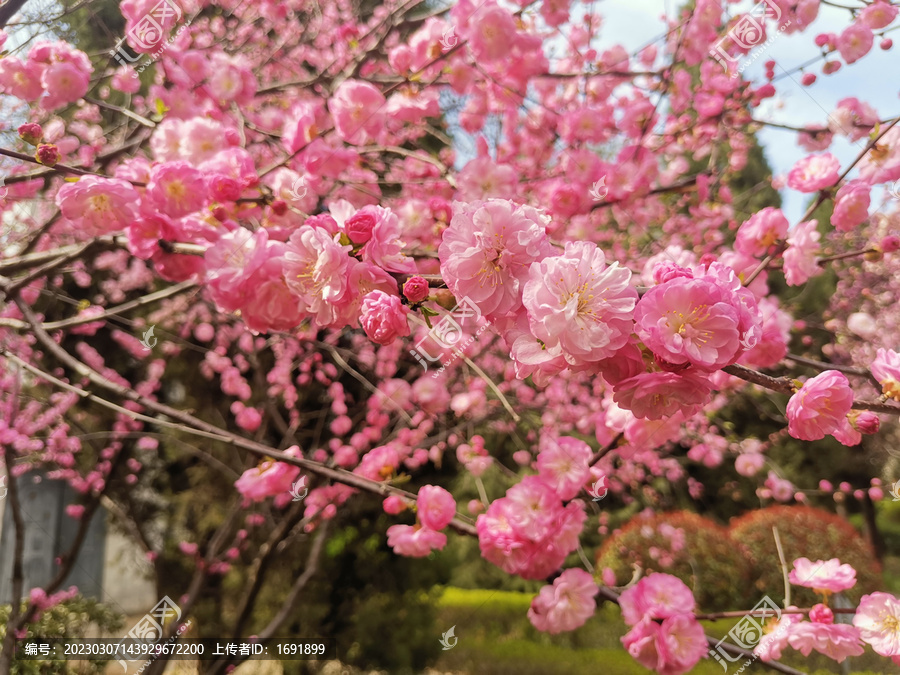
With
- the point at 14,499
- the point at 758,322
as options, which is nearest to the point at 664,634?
the point at 758,322

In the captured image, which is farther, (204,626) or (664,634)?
(204,626)

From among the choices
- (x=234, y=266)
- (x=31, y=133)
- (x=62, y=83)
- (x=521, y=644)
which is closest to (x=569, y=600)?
(x=234, y=266)

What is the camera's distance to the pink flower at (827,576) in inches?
44.4

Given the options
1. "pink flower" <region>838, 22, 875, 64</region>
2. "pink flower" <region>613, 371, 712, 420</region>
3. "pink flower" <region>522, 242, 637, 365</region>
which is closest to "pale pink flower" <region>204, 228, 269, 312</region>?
"pink flower" <region>522, 242, 637, 365</region>

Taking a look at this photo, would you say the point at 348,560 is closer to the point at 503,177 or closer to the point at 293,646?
the point at 293,646

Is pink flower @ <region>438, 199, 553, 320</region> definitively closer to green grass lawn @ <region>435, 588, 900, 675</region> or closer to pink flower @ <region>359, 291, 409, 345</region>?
pink flower @ <region>359, 291, 409, 345</region>

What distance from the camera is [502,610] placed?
14.9 ft

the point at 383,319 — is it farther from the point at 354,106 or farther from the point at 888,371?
the point at 354,106

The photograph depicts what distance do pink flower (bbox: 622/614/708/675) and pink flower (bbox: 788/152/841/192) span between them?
1023 mm

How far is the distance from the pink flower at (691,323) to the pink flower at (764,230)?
2.84 feet

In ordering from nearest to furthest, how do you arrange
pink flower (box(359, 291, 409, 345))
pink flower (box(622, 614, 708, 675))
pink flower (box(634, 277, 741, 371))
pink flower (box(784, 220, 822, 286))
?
pink flower (box(634, 277, 741, 371)), pink flower (box(359, 291, 409, 345)), pink flower (box(622, 614, 708, 675)), pink flower (box(784, 220, 822, 286))

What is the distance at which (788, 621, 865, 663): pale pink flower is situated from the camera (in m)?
1.07

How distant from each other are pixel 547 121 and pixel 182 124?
1945mm

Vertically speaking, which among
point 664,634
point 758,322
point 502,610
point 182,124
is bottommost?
point 502,610
